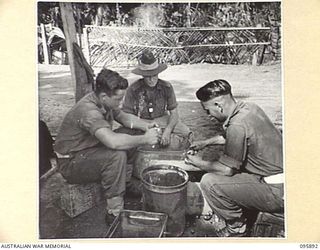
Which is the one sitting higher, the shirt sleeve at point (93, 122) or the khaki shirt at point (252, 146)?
the shirt sleeve at point (93, 122)

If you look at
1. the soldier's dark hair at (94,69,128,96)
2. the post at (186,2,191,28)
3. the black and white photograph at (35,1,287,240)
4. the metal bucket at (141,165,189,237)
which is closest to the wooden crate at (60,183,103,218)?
the black and white photograph at (35,1,287,240)

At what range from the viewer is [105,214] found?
112 cm

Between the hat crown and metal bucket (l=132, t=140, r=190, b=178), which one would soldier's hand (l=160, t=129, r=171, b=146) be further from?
the hat crown

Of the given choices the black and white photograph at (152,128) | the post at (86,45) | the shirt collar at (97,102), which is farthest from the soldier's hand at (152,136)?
the post at (86,45)

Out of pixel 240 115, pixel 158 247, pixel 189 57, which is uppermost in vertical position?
pixel 189 57

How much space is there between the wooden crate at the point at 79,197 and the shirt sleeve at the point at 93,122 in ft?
0.42

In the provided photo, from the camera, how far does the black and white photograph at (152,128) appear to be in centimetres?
112

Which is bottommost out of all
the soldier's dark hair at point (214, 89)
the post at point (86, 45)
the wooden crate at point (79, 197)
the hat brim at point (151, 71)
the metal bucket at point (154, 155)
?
the wooden crate at point (79, 197)

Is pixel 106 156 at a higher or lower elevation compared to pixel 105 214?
higher

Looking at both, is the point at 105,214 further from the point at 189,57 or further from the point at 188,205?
the point at 189,57

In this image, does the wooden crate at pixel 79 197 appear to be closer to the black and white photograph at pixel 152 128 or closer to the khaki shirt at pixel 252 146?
the black and white photograph at pixel 152 128

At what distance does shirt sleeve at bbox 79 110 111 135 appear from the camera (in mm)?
1126

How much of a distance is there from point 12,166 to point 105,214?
0.77 ft

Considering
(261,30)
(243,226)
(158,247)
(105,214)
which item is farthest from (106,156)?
(261,30)
